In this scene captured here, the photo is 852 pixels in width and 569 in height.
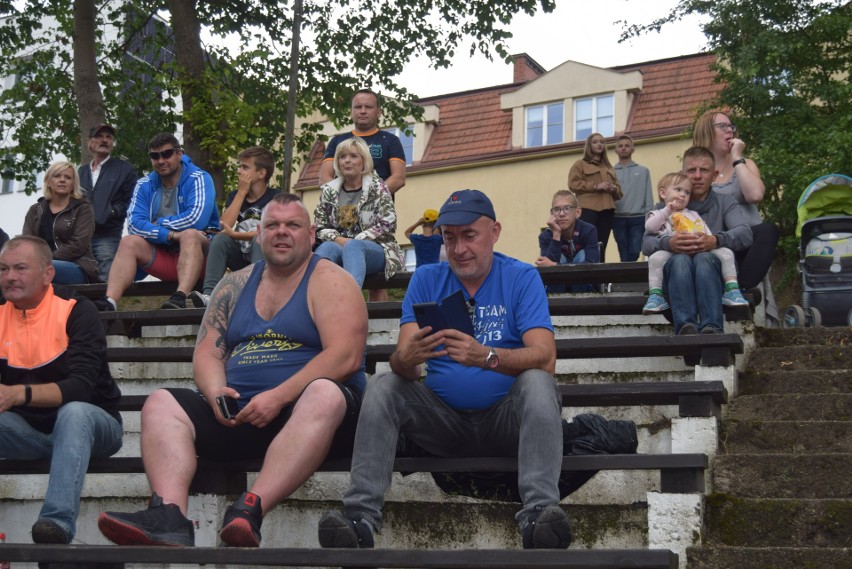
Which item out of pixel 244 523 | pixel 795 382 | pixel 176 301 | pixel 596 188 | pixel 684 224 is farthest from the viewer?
pixel 596 188

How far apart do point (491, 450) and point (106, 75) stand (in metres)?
13.8

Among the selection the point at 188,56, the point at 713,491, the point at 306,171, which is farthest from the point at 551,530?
the point at 306,171

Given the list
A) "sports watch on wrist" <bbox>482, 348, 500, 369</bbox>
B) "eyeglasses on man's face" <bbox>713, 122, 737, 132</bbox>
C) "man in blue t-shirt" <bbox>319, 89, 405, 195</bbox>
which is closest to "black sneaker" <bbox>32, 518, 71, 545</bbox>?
"sports watch on wrist" <bbox>482, 348, 500, 369</bbox>

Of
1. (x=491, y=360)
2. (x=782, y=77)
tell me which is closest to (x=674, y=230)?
(x=491, y=360)

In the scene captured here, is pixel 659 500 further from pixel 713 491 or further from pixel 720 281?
pixel 720 281

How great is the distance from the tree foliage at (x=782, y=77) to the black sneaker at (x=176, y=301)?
11.5 m

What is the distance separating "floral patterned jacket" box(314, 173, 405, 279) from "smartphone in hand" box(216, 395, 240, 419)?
280cm

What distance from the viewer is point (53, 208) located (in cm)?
827

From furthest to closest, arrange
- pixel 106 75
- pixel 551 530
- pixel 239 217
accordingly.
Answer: pixel 106 75 → pixel 239 217 → pixel 551 530

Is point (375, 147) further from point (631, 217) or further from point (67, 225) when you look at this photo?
point (631, 217)

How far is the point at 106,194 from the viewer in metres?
8.83

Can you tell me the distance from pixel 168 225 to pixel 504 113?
20713mm

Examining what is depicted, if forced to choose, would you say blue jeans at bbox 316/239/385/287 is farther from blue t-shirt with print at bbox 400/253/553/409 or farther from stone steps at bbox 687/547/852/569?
stone steps at bbox 687/547/852/569

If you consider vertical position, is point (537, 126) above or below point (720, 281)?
above
